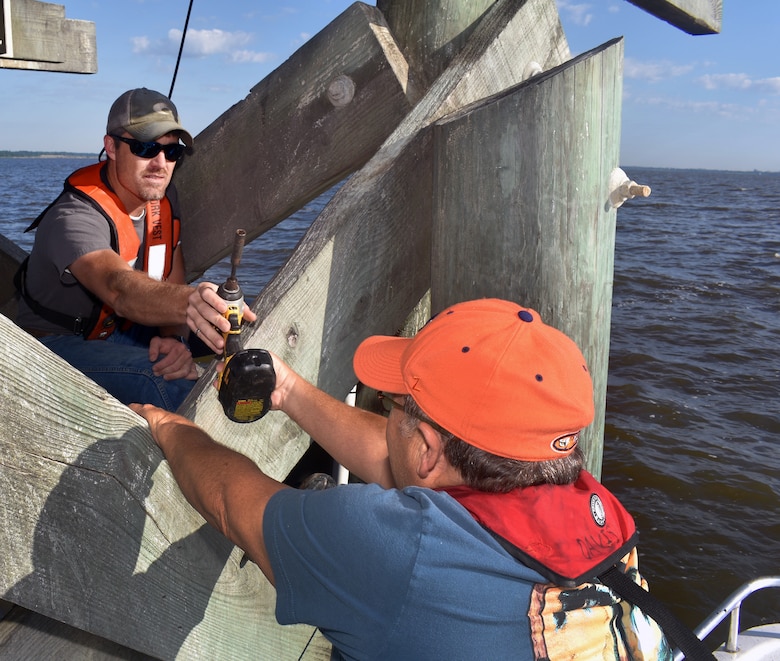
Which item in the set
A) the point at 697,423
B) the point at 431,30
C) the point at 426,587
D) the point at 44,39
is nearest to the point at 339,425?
the point at 426,587

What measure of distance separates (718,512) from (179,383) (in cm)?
492

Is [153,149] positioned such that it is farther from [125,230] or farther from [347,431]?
[347,431]

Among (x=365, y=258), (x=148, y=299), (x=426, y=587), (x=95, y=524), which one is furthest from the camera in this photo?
(x=148, y=299)

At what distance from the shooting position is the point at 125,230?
3369mm

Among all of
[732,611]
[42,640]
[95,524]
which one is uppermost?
[95,524]

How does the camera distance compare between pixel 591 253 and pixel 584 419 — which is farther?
pixel 591 253

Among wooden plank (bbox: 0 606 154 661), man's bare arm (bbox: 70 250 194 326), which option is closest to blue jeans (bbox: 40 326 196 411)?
man's bare arm (bbox: 70 250 194 326)

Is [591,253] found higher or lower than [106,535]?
higher

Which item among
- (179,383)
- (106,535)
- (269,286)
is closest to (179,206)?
(179,383)

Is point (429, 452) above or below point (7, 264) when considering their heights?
below

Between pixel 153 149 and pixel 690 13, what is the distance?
2314mm

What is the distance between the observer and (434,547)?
145 cm

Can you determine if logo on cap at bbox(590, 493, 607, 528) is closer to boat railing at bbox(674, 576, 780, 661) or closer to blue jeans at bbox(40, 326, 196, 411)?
boat railing at bbox(674, 576, 780, 661)

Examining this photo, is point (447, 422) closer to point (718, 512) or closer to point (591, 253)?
point (591, 253)
